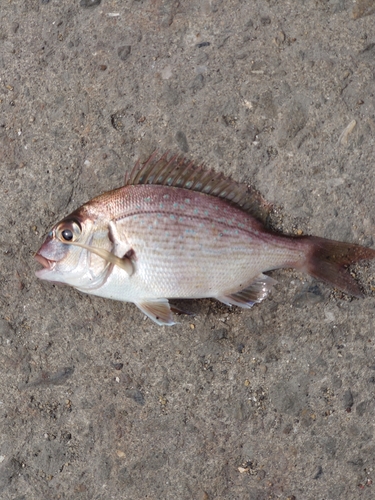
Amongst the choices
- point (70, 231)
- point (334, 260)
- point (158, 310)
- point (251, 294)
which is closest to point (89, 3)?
point (70, 231)

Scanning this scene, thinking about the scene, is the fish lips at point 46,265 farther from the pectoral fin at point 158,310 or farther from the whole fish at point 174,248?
the pectoral fin at point 158,310

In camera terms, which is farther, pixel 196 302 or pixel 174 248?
pixel 196 302

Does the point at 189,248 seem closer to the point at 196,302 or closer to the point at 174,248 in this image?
the point at 174,248

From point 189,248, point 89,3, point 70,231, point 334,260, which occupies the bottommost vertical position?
point 334,260

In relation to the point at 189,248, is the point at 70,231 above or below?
above

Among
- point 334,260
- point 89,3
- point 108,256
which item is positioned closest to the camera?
point 108,256

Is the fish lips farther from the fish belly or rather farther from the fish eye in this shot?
the fish belly

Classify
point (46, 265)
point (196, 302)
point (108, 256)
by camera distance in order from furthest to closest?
point (196, 302) → point (46, 265) → point (108, 256)
